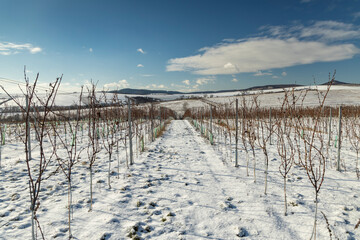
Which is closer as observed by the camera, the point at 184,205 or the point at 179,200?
the point at 184,205

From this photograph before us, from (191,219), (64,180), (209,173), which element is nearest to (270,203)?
(191,219)

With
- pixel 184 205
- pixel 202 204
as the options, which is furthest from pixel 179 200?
pixel 202 204

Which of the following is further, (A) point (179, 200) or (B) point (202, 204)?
(A) point (179, 200)

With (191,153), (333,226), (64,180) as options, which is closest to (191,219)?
(333,226)

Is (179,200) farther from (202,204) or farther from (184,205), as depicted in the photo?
(202,204)

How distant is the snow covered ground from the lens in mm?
2598

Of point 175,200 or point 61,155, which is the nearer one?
point 175,200

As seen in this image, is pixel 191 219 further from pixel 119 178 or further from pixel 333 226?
pixel 119 178

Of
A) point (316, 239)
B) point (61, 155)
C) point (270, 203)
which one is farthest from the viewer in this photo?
point (61, 155)

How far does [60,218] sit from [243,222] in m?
2.73

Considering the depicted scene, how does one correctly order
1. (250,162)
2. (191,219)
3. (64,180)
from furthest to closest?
(250,162) → (64,180) → (191,219)

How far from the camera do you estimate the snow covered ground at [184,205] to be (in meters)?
2.60

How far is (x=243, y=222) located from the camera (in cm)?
278

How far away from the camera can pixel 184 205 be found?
3312 mm
